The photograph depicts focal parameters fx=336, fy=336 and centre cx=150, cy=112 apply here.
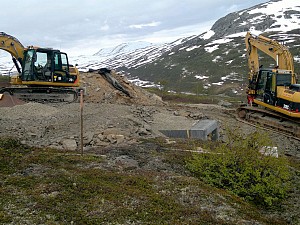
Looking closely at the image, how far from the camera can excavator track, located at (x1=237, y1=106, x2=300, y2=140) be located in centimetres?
1838

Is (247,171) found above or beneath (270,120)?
above

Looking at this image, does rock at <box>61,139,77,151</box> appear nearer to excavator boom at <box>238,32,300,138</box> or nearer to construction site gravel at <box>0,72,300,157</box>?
construction site gravel at <box>0,72,300,157</box>

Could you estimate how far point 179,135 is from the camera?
628 inches

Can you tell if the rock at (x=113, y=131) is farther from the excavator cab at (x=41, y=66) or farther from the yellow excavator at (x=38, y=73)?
the excavator cab at (x=41, y=66)

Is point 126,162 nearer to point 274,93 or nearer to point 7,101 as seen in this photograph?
point 7,101

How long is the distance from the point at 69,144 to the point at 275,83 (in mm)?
12568

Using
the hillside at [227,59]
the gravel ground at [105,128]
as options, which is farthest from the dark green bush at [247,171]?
the hillside at [227,59]

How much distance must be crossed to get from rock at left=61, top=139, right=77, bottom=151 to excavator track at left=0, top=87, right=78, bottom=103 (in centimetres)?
859

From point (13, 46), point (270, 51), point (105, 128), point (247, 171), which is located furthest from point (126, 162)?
point (270, 51)

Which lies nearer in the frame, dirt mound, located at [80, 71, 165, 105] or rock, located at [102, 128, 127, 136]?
rock, located at [102, 128, 127, 136]

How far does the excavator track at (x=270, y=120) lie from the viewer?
18375 millimetres

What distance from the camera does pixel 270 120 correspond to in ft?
64.5

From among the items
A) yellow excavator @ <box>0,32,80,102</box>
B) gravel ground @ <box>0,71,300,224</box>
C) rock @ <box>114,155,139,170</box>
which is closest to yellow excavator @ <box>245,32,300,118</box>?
gravel ground @ <box>0,71,300,224</box>

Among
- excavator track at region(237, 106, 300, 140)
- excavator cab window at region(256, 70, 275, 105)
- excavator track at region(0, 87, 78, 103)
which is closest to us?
excavator track at region(237, 106, 300, 140)
